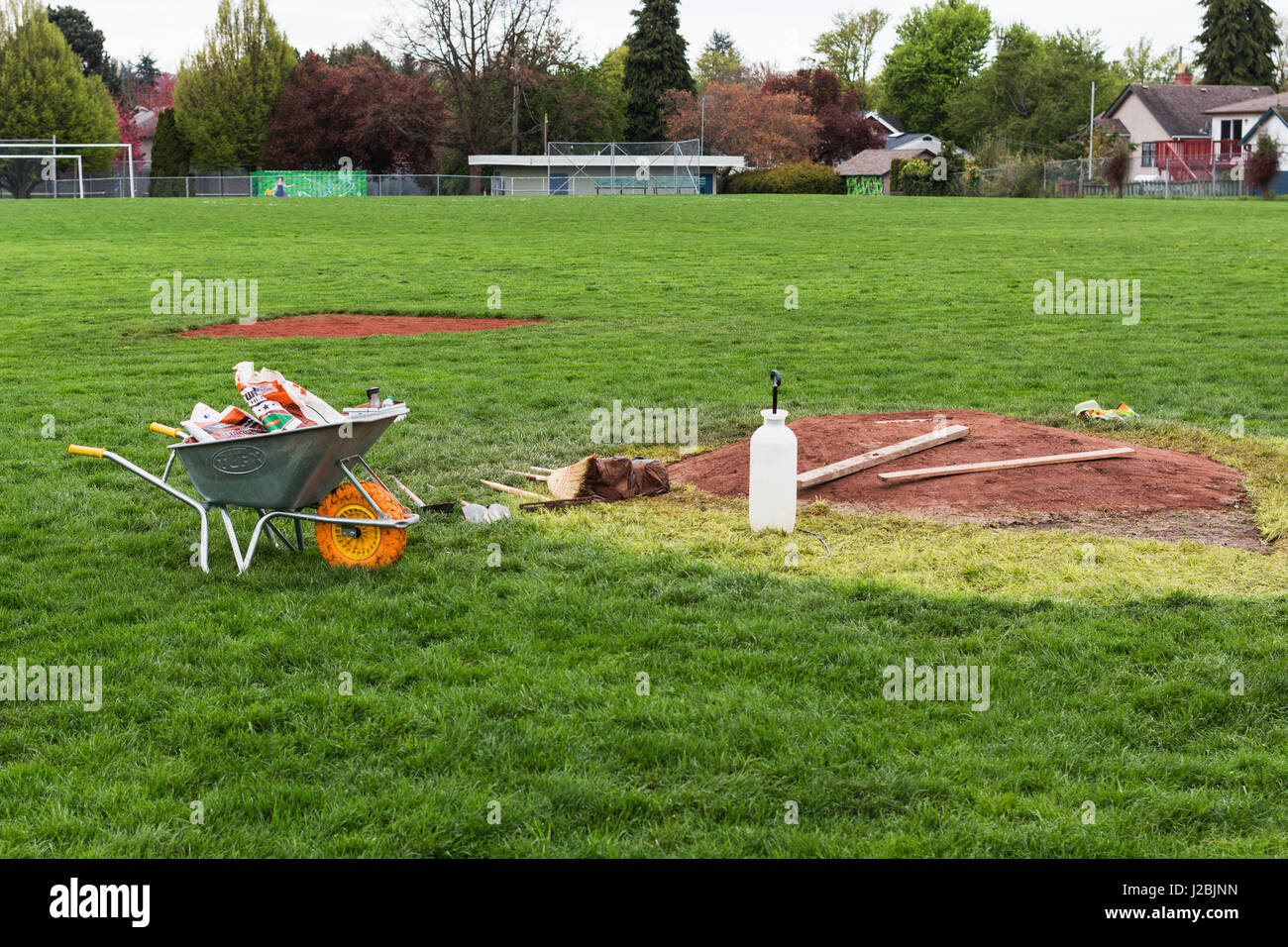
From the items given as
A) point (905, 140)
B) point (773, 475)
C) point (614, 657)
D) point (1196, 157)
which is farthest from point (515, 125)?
point (614, 657)

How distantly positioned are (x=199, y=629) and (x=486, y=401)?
18.2 ft

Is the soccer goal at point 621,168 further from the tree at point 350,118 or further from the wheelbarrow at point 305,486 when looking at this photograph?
the wheelbarrow at point 305,486

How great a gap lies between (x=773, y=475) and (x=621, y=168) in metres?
51.3

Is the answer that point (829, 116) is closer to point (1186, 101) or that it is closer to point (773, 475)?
point (1186, 101)

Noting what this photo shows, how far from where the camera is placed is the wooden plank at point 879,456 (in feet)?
25.4

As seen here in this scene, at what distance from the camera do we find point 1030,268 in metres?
22.0

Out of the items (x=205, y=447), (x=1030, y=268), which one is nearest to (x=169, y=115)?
(x=1030, y=268)

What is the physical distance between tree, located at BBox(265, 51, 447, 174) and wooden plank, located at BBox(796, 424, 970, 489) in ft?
180

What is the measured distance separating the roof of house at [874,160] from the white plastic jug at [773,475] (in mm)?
67049

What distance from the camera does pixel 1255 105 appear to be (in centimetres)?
6550

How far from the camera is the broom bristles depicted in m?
7.77

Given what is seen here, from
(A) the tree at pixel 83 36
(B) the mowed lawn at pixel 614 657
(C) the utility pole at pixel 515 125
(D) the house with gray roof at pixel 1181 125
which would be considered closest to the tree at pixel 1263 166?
(D) the house with gray roof at pixel 1181 125

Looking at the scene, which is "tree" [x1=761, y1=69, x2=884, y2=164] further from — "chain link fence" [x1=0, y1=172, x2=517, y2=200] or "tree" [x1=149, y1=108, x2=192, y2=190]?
"tree" [x1=149, y1=108, x2=192, y2=190]
